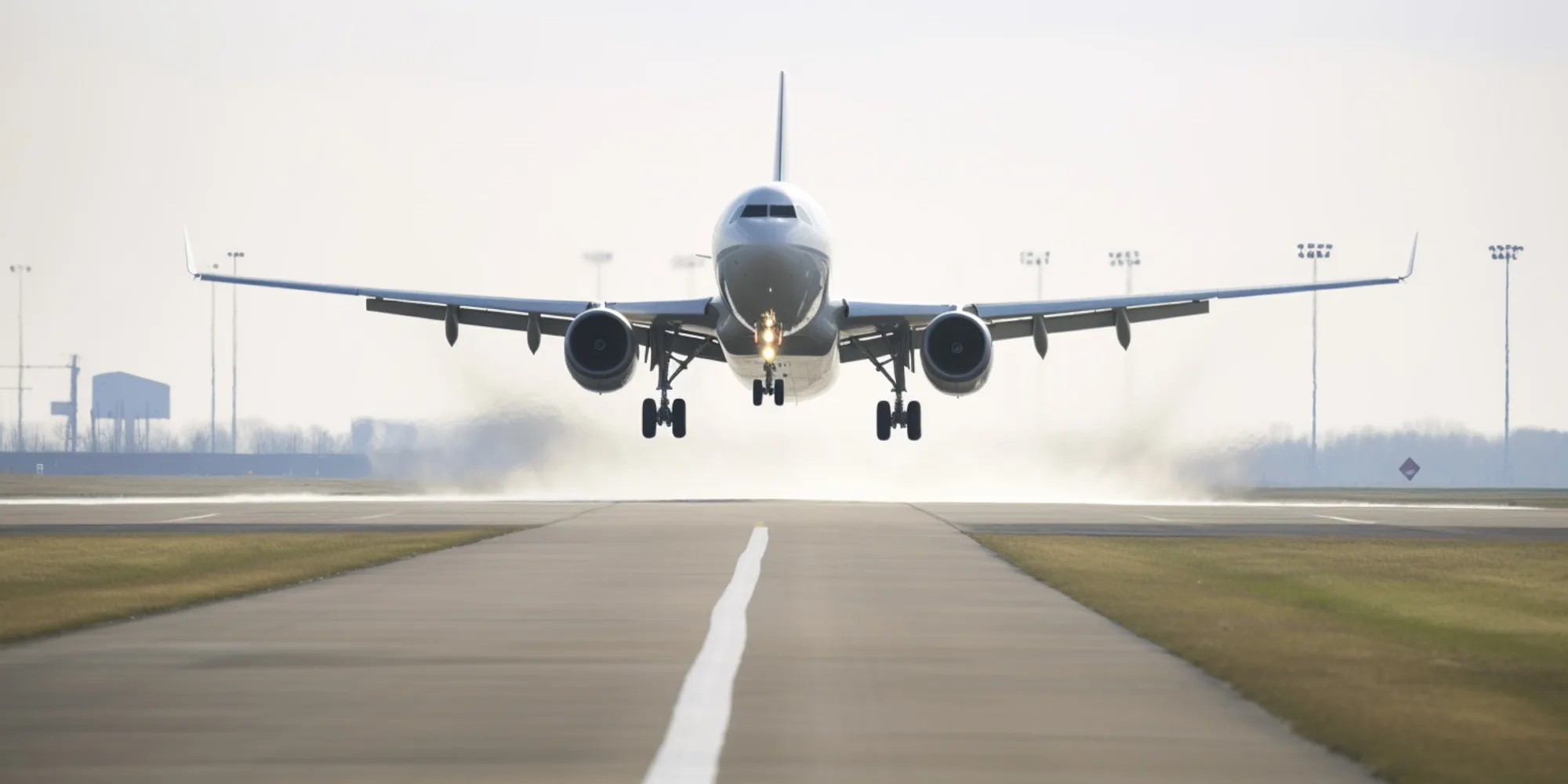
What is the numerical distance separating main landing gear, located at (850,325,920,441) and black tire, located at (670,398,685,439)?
537 centimetres

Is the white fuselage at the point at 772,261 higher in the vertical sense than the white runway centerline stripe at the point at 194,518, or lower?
higher

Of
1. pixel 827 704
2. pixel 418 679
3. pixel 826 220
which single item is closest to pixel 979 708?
pixel 827 704

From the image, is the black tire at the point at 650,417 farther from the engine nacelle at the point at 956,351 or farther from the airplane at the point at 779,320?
the engine nacelle at the point at 956,351

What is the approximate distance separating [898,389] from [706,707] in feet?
142

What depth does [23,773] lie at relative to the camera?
1193 cm

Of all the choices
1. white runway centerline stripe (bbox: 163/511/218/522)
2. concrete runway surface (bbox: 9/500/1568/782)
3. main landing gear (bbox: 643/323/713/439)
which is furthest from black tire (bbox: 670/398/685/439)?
concrete runway surface (bbox: 9/500/1568/782)

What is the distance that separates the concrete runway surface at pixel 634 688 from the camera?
12344 millimetres

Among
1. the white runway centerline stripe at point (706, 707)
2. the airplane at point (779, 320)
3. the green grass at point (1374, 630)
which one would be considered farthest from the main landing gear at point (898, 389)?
the white runway centerline stripe at point (706, 707)

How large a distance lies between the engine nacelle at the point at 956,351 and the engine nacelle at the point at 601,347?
24.4ft

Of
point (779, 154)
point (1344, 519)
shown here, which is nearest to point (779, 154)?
point (779, 154)

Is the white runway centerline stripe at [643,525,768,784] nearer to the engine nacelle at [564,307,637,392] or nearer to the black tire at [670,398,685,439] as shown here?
the engine nacelle at [564,307,637,392]

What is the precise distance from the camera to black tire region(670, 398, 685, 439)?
57688 millimetres

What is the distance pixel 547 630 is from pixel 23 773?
10129mm

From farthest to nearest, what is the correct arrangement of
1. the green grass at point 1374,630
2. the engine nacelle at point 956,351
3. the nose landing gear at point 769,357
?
the engine nacelle at point 956,351
the nose landing gear at point 769,357
the green grass at point 1374,630
